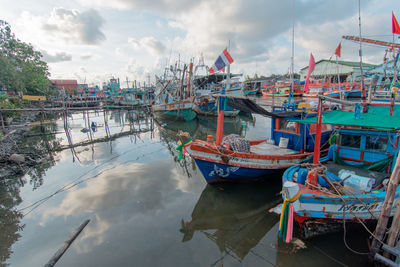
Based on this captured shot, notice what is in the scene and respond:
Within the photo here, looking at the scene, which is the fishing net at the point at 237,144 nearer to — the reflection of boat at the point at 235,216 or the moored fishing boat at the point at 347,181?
the reflection of boat at the point at 235,216

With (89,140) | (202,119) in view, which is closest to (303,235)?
(89,140)

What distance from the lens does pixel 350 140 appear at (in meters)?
7.65

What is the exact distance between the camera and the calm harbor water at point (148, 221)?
5.21 meters

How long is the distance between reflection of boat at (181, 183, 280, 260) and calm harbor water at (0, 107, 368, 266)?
3 centimetres

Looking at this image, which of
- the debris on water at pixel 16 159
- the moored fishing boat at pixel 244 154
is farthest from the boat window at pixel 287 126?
the debris on water at pixel 16 159

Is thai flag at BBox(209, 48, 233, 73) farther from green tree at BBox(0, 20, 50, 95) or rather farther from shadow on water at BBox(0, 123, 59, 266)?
green tree at BBox(0, 20, 50, 95)

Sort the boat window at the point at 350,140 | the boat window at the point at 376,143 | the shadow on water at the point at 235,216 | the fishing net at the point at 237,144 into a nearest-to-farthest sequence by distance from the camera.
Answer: the shadow on water at the point at 235,216 → the boat window at the point at 376,143 → the boat window at the point at 350,140 → the fishing net at the point at 237,144

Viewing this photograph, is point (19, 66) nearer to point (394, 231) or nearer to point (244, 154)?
point (244, 154)

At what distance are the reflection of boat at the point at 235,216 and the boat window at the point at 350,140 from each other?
128 inches

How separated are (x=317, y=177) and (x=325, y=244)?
189 centimetres

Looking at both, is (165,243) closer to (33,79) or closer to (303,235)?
(303,235)

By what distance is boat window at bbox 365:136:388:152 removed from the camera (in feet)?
22.7

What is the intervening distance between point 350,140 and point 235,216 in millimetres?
5426

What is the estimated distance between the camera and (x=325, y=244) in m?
5.51
